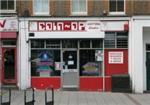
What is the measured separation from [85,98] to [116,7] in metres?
6.46

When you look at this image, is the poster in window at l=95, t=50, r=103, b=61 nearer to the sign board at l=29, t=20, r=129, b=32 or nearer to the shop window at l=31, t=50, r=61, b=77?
the sign board at l=29, t=20, r=129, b=32

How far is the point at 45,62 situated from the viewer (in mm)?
28578

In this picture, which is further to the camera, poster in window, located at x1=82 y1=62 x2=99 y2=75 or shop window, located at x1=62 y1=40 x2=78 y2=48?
poster in window, located at x1=82 y1=62 x2=99 y2=75

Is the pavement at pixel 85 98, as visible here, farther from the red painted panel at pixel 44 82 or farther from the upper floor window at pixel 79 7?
the upper floor window at pixel 79 7

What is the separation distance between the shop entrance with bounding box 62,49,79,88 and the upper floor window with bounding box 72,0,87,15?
214cm

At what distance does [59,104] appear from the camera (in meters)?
21.6

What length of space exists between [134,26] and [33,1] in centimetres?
569

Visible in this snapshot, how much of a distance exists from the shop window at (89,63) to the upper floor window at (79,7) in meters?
2.15

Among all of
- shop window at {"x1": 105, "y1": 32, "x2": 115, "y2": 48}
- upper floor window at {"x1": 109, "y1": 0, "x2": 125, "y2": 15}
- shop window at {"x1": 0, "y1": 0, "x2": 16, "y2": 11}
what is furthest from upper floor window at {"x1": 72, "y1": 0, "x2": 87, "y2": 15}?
shop window at {"x1": 0, "y1": 0, "x2": 16, "y2": 11}

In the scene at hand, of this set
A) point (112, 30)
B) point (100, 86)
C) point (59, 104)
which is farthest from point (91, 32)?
point (59, 104)

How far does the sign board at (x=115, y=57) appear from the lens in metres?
28.2

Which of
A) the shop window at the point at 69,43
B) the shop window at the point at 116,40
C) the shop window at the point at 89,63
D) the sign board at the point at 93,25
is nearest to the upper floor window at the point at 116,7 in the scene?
the sign board at the point at 93,25

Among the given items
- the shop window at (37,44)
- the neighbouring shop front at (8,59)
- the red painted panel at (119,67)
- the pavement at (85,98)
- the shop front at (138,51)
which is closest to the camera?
the pavement at (85,98)

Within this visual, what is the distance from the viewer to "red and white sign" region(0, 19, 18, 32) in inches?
1099
